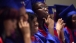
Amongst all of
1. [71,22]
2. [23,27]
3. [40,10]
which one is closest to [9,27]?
[23,27]

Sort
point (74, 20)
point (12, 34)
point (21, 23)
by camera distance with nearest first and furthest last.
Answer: point (12, 34) → point (21, 23) → point (74, 20)

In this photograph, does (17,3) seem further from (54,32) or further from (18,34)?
(54,32)

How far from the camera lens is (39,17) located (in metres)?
1.62

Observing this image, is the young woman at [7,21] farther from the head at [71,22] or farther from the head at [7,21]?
the head at [71,22]

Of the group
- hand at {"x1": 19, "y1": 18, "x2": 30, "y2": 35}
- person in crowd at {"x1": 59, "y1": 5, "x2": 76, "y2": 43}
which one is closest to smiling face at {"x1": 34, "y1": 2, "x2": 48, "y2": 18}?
hand at {"x1": 19, "y1": 18, "x2": 30, "y2": 35}

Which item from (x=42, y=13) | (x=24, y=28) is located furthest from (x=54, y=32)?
(x=24, y=28)

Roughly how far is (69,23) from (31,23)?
0.93 metres

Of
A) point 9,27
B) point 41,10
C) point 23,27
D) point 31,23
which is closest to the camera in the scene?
point 9,27

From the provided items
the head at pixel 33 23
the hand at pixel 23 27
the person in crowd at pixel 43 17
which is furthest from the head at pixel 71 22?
the hand at pixel 23 27

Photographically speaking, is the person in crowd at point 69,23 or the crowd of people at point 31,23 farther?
the person in crowd at point 69,23

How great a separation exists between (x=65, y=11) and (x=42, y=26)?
23.0 inches

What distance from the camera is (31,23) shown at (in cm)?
136

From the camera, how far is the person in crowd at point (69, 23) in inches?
83.9

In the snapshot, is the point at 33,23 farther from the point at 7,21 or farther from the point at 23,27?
the point at 7,21
